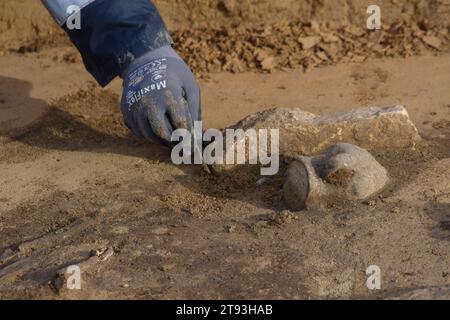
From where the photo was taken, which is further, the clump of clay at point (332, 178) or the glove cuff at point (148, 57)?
the glove cuff at point (148, 57)

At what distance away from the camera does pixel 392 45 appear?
5.06m

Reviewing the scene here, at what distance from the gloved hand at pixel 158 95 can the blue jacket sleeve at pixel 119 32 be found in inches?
2.0

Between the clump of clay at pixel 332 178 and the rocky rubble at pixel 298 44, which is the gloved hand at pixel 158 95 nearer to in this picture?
the clump of clay at pixel 332 178

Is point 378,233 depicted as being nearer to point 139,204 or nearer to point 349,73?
point 139,204

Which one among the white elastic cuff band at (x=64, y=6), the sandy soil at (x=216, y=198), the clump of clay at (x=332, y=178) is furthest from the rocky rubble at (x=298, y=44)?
the clump of clay at (x=332, y=178)

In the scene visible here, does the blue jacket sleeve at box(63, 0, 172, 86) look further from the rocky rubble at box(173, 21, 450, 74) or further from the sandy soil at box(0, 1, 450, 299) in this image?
the rocky rubble at box(173, 21, 450, 74)

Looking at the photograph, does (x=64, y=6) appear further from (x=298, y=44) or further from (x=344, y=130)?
(x=298, y=44)

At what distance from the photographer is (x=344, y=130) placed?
3824mm

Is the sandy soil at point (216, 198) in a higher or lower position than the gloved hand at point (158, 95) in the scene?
lower

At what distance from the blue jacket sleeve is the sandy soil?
0.52 meters

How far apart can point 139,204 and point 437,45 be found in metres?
2.26

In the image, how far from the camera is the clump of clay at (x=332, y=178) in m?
3.44
